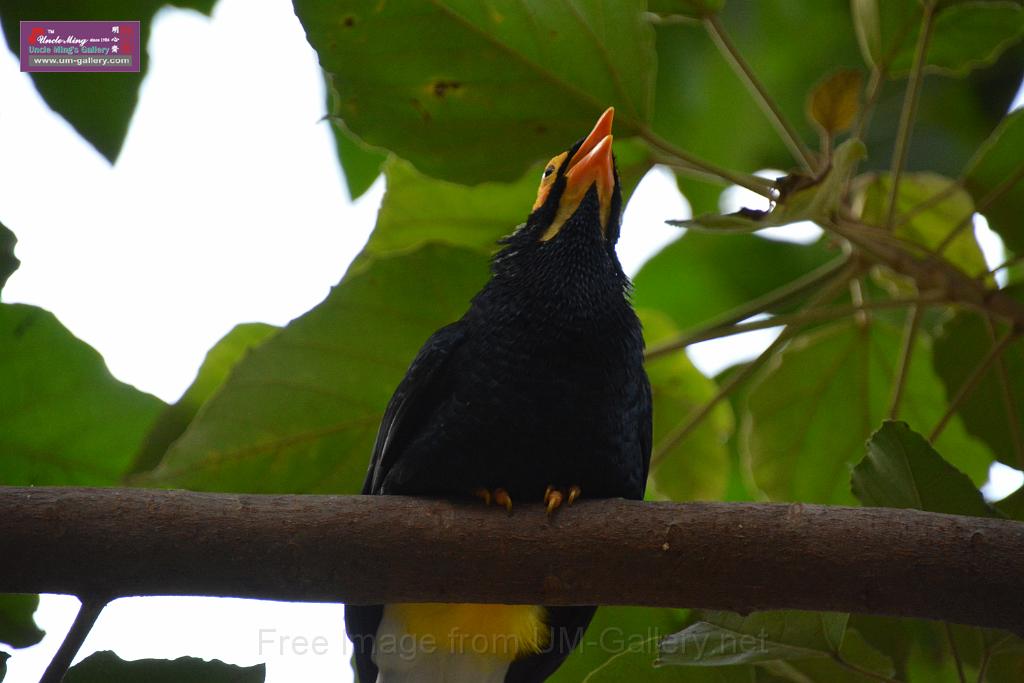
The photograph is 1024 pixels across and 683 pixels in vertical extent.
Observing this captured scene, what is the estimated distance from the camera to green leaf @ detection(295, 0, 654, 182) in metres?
2.29

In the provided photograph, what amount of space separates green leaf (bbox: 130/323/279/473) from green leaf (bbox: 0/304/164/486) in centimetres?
20

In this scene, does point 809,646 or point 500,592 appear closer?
point 500,592

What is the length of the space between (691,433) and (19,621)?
1556 mm

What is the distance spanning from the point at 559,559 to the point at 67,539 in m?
0.75

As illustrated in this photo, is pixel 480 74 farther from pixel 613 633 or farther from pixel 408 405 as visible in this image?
pixel 613 633

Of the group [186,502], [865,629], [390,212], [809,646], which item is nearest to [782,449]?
[865,629]

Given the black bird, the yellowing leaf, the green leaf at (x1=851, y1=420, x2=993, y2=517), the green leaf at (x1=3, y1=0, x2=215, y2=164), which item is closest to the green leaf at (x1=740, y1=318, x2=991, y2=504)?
the black bird

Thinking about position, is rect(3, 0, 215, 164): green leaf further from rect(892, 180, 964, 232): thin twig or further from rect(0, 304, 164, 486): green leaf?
rect(892, 180, 964, 232): thin twig

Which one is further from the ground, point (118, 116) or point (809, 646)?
point (118, 116)

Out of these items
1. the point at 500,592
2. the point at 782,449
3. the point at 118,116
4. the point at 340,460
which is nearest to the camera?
the point at 500,592

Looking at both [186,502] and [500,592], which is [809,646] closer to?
[500,592]

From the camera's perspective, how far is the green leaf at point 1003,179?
2.59 meters

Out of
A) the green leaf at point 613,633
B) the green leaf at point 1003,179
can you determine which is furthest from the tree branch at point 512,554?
the green leaf at point 1003,179

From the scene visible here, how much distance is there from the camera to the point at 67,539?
1.65 metres
